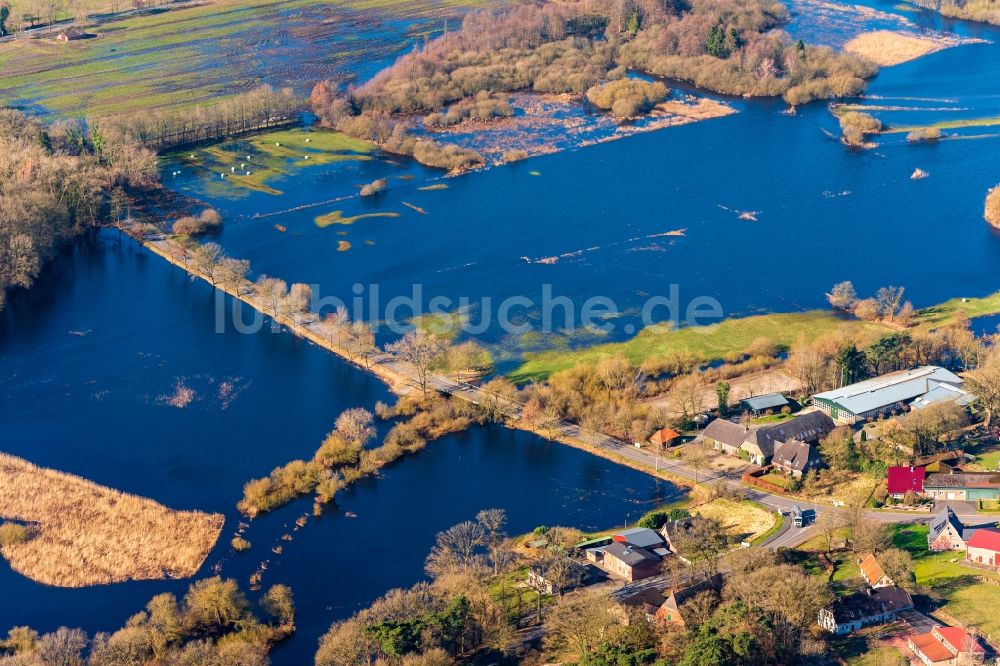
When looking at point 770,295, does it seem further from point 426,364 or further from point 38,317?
point 38,317

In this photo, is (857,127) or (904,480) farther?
(857,127)

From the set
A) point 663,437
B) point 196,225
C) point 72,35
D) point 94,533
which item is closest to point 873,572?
point 663,437

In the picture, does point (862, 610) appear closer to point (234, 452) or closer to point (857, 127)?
point (234, 452)

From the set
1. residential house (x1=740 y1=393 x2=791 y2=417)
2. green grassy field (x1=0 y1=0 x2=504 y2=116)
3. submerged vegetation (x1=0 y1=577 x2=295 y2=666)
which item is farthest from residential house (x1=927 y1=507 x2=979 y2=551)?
green grassy field (x1=0 y1=0 x2=504 y2=116)

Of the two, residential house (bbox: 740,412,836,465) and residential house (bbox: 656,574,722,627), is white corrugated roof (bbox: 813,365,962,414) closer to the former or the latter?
residential house (bbox: 740,412,836,465)

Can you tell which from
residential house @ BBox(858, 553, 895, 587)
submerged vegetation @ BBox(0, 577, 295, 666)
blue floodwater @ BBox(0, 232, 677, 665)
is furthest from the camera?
blue floodwater @ BBox(0, 232, 677, 665)

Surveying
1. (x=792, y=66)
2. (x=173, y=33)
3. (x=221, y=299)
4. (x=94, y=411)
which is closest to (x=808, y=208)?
(x=792, y=66)
